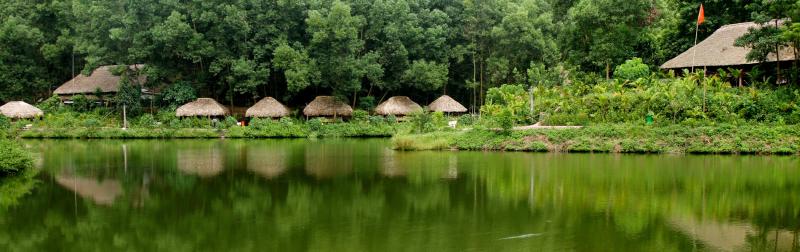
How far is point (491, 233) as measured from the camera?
32.0 ft

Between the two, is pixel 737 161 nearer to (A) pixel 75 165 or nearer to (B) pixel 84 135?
(A) pixel 75 165

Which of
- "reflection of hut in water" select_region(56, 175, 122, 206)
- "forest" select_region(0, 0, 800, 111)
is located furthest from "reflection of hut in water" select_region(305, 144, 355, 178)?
"forest" select_region(0, 0, 800, 111)

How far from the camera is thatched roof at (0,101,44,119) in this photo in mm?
38719

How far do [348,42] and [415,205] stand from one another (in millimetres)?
25783

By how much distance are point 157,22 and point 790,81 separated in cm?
3066

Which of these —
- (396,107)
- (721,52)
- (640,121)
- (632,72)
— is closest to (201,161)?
(640,121)

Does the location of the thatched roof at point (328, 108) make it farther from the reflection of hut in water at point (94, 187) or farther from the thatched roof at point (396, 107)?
the reflection of hut in water at point (94, 187)

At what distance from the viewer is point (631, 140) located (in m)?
22.4

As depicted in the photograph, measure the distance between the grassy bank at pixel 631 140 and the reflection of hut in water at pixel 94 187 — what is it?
1125cm

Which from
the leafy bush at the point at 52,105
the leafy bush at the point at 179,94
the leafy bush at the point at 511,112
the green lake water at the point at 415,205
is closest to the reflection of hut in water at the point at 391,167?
the green lake water at the point at 415,205

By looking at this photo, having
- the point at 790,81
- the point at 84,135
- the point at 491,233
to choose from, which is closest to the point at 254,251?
the point at 491,233

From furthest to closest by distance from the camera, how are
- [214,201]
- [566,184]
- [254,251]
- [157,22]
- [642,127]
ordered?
[157,22] → [642,127] → [566,184] → [214,201] → [254,251]

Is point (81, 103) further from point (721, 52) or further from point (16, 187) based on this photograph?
point (721, 52)

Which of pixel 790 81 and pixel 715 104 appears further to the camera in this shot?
pixel 790 81
